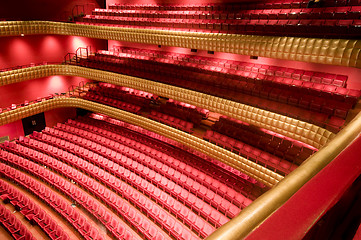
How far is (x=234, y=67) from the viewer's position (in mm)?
8836

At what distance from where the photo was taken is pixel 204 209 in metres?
5.98

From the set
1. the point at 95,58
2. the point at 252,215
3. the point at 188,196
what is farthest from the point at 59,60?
the point at 252,215

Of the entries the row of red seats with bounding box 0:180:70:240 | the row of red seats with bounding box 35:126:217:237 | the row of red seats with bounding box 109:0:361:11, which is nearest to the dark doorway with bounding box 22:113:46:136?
the row of red seats with bounding box 0:180:70:240

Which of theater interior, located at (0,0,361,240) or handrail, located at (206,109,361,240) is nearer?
handrail, located at (206,109,361,240)

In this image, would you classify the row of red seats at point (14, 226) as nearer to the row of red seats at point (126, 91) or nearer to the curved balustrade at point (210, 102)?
the curved balustrade at point (210, 102)

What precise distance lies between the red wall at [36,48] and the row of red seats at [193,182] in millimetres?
6335

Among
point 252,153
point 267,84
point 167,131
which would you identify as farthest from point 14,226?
point 267,84

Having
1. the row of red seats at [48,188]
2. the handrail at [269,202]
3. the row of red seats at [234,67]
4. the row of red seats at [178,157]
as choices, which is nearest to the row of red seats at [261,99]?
the row of red seats at [234,67]

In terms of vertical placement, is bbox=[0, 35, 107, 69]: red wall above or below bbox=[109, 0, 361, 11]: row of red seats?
below

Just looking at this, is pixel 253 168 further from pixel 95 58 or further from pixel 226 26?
pixel 95 58

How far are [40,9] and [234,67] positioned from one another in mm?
8535

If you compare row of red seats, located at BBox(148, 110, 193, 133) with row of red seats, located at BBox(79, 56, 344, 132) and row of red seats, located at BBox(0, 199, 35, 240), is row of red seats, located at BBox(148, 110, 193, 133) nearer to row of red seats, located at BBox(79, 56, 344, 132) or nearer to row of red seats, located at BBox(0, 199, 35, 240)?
row of red seats, located at BBox(79, 56, 344, 132)

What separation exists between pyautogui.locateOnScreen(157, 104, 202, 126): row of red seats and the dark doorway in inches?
220

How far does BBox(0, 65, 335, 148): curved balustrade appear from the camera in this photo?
5.86 m
